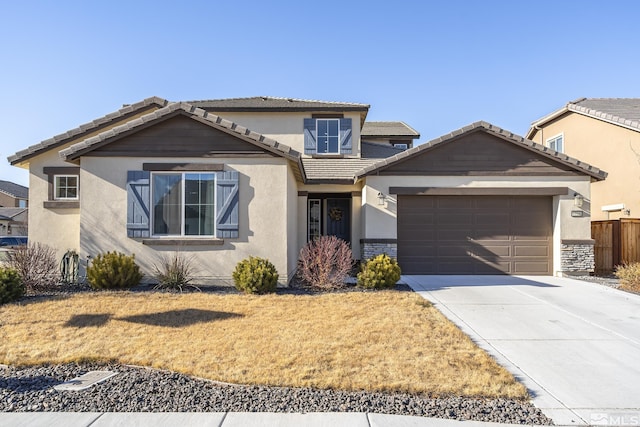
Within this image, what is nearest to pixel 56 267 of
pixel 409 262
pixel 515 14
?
pixel 409 262

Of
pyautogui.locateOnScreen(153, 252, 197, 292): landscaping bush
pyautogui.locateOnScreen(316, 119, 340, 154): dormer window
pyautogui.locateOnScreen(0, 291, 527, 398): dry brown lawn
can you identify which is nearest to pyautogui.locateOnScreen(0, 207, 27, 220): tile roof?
pyautogui.locateOnScreen(316, 119, 340, 154): dormer window

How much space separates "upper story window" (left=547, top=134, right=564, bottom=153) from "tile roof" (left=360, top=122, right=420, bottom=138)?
22.1 ft

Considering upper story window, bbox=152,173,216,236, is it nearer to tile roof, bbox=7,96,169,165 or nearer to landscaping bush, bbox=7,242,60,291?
landscaping bush, bbox=7,242,60,291

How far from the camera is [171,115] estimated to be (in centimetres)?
984

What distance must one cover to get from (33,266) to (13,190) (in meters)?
49.3

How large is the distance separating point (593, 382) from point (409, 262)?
295 inches

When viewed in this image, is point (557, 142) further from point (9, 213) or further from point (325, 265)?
point (9, 213)

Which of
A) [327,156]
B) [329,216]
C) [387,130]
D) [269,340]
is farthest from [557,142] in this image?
[269,340]

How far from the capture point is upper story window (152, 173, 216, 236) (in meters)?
9.75

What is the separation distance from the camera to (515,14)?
13.2 metres

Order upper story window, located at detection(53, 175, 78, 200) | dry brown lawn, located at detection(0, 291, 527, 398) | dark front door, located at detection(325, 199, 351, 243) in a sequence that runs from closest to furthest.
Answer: dry brown lawn, located at detection(0, 291, 527, 398) → upper story window, located at detection(53, 175, 78, 200) → dark front door, located at detection(325, 199, 351, 243)

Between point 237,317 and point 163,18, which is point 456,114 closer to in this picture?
point 163,18

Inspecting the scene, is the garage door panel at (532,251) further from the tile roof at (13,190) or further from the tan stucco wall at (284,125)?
the tile roof at (13,190)

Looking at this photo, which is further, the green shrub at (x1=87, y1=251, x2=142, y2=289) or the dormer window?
the dormer window
